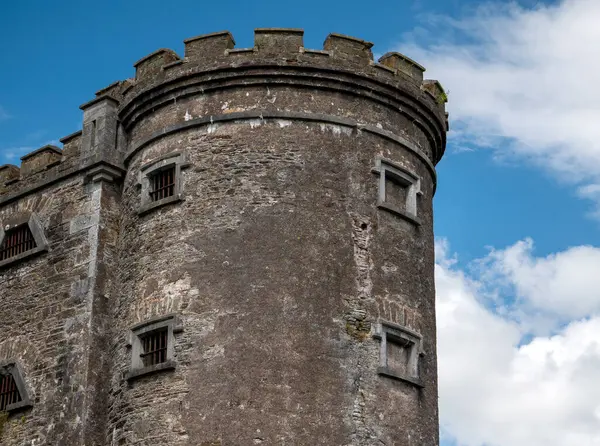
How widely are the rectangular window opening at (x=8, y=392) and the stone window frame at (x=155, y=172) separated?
4.53 m

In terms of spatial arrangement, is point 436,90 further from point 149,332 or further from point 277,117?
point 149,332

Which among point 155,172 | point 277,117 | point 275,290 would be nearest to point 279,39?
point 277,117

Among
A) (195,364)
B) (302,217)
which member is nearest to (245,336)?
(195,364)

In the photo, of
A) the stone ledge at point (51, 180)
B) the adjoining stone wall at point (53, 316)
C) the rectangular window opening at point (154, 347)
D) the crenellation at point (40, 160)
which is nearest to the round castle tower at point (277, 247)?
the rectangular window opening at point (154, 347)

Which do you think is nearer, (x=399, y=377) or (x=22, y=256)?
(x=399, y=377)

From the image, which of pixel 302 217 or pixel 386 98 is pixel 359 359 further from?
pixel 386 98

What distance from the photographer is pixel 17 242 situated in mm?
23328

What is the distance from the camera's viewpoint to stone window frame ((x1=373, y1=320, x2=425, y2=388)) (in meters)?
19.3

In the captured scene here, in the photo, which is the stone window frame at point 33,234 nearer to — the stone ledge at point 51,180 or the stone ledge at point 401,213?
the stone ledge at point 51,180

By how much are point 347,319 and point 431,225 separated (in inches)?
145

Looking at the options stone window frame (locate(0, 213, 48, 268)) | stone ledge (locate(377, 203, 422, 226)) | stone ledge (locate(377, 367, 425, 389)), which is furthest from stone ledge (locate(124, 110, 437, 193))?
stone ledge (locate(377, 367, 425, 389))

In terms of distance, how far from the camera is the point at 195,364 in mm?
18781

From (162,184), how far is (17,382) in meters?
4.97

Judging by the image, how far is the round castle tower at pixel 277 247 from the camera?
1856cm
